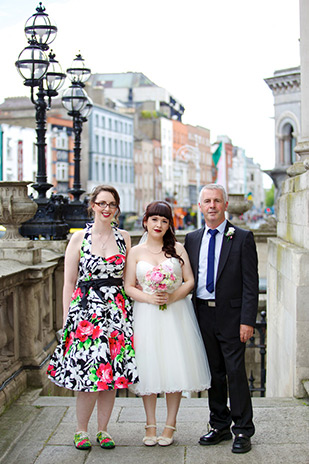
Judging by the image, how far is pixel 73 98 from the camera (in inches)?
587

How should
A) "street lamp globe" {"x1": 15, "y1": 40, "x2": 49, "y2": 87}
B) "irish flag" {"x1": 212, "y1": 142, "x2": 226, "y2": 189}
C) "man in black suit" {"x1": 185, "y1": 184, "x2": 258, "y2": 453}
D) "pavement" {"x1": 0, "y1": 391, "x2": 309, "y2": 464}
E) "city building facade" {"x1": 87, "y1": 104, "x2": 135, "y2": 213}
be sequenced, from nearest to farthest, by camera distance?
1. "pavement" {"x1": 0, "y1": 391, "x2": 309, "y2": 464}
2. "man in black suit" {"x1": 185, "y1": 184, "x2": 258, "y2": 453}
3. "street lamp globe" {"x1": 15, "y1": 40, "x2": 49, "y2": 87}
4. "irish flag" {"x1": 212, "y1": 142, "x2": 226, "y2": 189}
5. "city building facade" {"x1": 87, "y1": 104, "x2": 135, "y2": 213}

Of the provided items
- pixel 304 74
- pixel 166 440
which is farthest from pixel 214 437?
pixel 304 74

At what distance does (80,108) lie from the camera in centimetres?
1513

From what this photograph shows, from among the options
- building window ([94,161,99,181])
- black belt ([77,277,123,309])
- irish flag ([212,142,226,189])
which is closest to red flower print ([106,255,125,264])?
black belt ([77,277,123,309])

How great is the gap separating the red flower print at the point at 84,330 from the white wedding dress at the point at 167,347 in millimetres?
326

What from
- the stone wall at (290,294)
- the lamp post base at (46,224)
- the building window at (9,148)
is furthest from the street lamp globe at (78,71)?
the building window at (9,148)

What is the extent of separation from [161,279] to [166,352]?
1.72 feet

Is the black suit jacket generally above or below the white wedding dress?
above

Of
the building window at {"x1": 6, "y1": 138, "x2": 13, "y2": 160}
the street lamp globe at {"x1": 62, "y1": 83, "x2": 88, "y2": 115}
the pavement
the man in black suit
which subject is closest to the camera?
Answer: the pavement

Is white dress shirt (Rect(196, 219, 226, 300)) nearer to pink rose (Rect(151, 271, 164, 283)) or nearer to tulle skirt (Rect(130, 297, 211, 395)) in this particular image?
tulle skirt (Rect(130, 297, 211, 395))

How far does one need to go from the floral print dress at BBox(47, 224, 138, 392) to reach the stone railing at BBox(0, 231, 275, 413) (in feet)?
3.66

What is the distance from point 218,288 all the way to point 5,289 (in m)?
2.10

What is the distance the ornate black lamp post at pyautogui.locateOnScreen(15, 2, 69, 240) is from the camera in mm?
10734

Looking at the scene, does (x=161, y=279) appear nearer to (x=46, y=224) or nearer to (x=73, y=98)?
(x=46, y=224)
